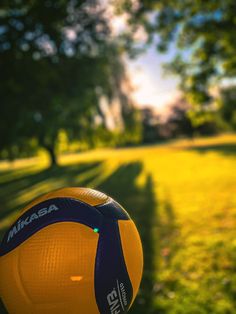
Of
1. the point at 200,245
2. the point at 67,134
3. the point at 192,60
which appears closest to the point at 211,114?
the point at 192,60

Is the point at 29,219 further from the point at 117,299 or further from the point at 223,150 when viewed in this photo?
the point at 223,150

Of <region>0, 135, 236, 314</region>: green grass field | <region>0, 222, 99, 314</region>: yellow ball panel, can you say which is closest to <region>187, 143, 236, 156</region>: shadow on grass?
<region>0, 135, 236, 314</region>: green grass field

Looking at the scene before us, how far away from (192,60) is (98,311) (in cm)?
1600

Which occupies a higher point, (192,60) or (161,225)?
(192,60)

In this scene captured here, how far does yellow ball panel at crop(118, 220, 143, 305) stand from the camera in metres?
2.40

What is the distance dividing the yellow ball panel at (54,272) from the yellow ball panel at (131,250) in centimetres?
31

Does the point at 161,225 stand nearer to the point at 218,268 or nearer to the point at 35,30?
the point at 218,268

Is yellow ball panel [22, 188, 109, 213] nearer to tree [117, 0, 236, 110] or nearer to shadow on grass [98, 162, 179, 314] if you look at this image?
shadow on grass [98, 162, 179, 314]

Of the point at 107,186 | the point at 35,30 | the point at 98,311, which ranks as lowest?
the point at 107,186

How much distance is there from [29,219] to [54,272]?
1.69ft

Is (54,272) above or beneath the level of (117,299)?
above

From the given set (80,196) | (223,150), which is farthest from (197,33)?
(223,150)

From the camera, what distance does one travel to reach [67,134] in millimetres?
33812

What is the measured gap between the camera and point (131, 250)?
2.45 meters
